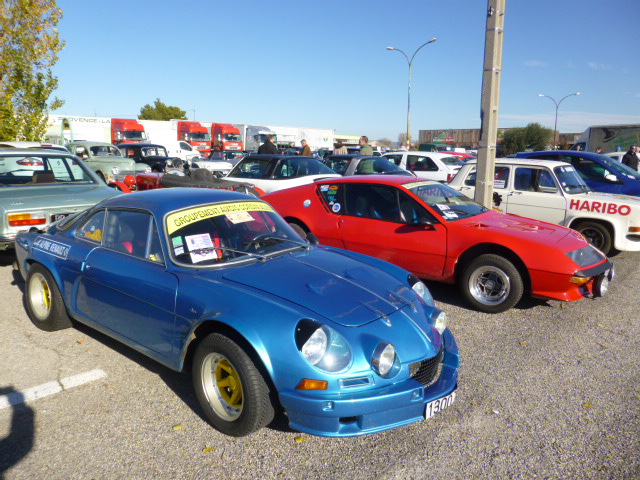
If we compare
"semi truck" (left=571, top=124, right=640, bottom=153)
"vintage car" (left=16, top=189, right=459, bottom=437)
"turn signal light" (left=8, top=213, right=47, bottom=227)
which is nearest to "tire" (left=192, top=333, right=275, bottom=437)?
"vintage car" (left=16, top=189, right=459, bottom=437)

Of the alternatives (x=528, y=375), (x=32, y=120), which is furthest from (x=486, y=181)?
(x=32, y=120)

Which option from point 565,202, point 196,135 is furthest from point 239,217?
point 196,135

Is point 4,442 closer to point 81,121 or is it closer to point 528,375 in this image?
point 528,375

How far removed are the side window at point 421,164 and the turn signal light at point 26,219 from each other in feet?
36.4

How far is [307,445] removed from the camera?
2943 millimetres

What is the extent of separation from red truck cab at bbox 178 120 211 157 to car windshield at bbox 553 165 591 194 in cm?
2998

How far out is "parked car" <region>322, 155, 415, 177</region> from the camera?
40.0ft

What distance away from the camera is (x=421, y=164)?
15281 mm

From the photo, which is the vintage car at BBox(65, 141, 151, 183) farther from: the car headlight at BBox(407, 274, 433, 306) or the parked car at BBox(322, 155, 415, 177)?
the car headlight at BBox(407, 274, 433, 306)

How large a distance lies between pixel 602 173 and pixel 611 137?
17.6m

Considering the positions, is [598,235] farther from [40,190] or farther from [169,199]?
[40,190]

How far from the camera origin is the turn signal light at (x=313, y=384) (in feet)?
8.50

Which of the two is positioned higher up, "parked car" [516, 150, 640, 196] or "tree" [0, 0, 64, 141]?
"tree" [0, 0, 64, 141]

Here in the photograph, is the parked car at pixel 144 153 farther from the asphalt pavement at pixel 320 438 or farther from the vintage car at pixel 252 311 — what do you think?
the vintage car at pixel 252 311
